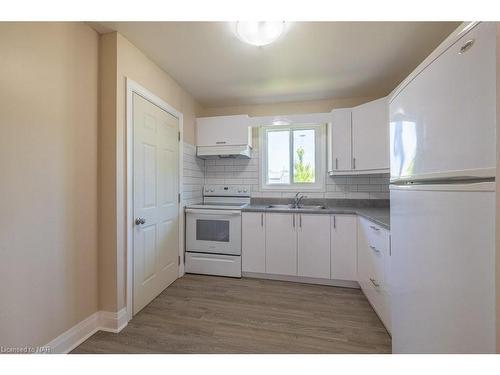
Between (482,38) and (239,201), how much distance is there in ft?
9.31

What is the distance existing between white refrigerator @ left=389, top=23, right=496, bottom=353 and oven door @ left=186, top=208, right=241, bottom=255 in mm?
1885

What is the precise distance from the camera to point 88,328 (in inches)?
62.9

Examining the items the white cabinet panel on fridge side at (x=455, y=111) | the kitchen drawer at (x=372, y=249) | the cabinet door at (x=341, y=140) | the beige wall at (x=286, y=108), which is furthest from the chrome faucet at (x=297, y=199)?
the white cabinet panel on fridge side at (x=455, y=111)

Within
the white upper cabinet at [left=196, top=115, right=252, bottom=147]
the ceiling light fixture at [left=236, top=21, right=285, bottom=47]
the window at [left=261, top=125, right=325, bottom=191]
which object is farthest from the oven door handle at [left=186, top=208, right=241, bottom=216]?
the ceiling light fixture at [left=236, top=21, right=285, bottom=47]

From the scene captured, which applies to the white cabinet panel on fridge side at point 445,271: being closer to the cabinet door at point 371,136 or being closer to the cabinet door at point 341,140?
the cabinet door at point 371,136

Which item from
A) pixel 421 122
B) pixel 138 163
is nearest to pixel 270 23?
pixel 421 122

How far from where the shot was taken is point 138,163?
1.91 metres

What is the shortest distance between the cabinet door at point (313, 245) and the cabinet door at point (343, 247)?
0.06 meters

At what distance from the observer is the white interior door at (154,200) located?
6.27 ft

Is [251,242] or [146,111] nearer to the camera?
[146,111]

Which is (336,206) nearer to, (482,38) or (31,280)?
(482,38)

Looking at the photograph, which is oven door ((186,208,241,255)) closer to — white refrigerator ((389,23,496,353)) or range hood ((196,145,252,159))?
range hood ((196,145,252,159))

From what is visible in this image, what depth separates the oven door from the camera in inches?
106

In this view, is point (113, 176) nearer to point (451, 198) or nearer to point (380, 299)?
point (451, 198)
